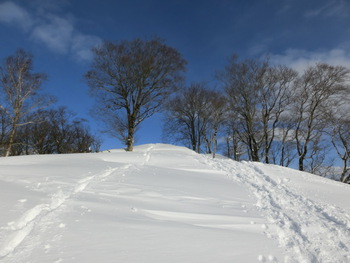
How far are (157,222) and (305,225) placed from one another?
2.64 m

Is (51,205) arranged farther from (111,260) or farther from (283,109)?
(283,109)

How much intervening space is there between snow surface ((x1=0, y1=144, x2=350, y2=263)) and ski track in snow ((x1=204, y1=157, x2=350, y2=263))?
0.02 m

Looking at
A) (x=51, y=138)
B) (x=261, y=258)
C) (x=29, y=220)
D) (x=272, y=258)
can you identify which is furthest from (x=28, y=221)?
(x=51, y=138)

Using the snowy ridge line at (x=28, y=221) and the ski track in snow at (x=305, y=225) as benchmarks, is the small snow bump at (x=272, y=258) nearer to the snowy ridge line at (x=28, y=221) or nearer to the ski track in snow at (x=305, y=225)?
the ski track in snow at (x=305, y=225)

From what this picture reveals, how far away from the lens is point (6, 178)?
4578mm

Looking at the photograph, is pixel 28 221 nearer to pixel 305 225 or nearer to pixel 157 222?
pixel 157 222

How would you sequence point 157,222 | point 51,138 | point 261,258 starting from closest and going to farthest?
1. point 261,258
2. point 157,222
3. point 51,138

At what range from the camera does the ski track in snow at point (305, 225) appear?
2.50 metres

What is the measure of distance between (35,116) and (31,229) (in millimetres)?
16009

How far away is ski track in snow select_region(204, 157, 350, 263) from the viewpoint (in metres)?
2.50

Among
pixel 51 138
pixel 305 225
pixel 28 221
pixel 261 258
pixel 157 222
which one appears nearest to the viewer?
pixel 261 258

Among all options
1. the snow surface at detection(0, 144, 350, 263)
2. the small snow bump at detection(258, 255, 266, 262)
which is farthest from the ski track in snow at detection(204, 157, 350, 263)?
the small snow bump at detection(258, 255, 266, 262)

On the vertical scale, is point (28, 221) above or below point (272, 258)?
above

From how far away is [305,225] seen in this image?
11.2ft
